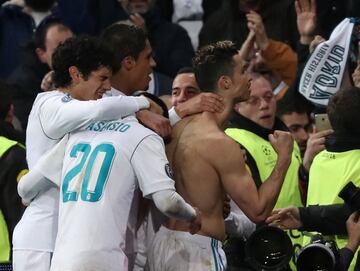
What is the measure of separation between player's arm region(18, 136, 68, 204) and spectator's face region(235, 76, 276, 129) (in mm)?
2516

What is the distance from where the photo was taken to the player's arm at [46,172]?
6590 millimetres

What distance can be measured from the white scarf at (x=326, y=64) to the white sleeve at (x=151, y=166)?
2807 millimetres

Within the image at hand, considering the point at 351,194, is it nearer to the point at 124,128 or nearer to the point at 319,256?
the point at 319,256

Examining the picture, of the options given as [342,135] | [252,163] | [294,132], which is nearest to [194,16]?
[294,132]

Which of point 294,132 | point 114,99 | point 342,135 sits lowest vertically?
point 294,132

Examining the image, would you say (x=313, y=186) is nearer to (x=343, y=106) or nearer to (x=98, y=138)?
(x=343, y=106)

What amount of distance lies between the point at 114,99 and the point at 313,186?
5.72ft

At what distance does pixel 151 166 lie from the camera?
6.25m

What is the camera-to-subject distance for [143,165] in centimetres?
628

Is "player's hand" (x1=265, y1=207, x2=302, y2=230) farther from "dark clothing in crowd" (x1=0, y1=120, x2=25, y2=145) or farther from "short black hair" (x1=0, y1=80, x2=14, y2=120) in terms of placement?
"short black hair" (x1=0, y1=80, x2=14, y2=120)

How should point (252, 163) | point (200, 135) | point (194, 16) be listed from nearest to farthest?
1. point (200, 135)
2. point (252, 163)
3. point (194, 16)

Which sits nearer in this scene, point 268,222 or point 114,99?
point 114,99

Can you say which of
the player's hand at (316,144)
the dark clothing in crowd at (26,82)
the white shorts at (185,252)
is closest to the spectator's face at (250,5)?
the dark clothing in crowd at (26,82)

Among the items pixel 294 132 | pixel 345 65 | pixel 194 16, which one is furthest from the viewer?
pixel 194 16
